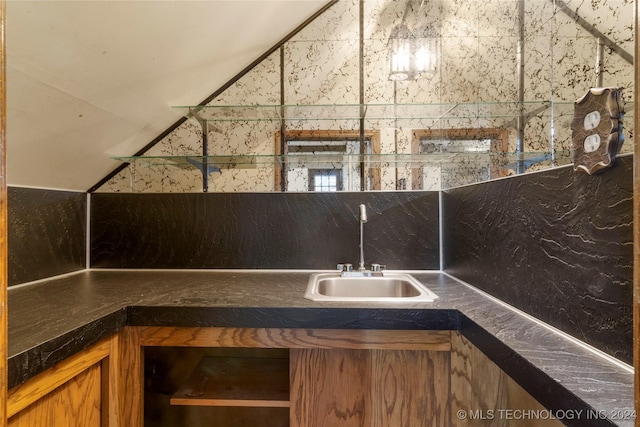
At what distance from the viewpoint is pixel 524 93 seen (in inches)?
50.9

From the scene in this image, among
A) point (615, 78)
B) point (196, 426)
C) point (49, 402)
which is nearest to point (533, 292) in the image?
point (615, 78)

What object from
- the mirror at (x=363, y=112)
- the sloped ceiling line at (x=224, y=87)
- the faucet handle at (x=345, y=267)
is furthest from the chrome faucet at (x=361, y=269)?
the sloped ceiling line at (x=224, y=87)

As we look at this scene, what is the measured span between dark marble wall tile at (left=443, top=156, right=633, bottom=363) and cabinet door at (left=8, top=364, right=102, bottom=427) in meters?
1.34

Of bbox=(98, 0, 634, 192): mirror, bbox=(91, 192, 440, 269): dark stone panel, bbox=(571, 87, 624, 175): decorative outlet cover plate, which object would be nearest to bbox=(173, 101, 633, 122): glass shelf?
bbox=(98, 0, 634, 192): mirror

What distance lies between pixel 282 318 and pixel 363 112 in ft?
3.73

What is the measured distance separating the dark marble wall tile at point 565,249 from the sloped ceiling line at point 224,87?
1383 mm

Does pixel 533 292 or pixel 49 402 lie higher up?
pixel 533 292

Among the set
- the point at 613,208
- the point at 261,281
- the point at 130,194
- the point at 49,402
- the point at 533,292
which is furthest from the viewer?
the point at 130,194

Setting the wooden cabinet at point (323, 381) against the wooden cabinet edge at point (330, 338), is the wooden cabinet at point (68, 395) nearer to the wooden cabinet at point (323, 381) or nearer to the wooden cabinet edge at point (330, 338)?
the wooden cabinet at point (323, 381)

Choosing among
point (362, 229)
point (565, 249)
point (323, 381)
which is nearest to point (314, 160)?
point (362, 229)

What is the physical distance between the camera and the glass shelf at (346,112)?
4.95 ft

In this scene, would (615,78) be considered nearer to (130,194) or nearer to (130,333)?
(130,333)

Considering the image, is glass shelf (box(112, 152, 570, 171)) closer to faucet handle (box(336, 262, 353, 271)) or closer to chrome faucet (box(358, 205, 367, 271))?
chrome faucet (box(358, 205, 367, 271))

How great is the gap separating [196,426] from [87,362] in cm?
49
